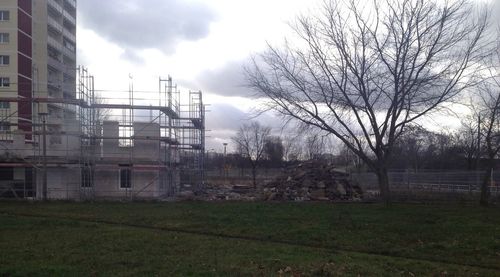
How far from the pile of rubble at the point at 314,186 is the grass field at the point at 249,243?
38.0 feet

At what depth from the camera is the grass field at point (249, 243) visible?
31.0 feet

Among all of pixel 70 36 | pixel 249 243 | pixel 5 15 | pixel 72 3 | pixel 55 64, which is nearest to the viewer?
pixel 249 243

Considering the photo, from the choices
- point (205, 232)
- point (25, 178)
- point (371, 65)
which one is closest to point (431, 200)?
point (371, 65)

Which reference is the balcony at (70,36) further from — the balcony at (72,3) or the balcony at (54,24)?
the balcony at (72,3)

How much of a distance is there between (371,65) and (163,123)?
50.2ft

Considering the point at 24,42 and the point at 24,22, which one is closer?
the point at 24,42

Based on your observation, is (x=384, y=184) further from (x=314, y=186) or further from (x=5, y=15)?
(x=5, y=15)

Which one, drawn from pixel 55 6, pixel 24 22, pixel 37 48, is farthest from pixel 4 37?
pixel 55 6

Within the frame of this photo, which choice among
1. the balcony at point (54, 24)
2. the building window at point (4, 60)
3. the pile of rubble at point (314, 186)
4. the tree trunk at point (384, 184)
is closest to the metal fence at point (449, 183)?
the pile of rubble at point (314, 186)

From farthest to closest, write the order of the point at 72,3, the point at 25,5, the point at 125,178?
the point at 72,3, the point at 25,5, the point at 125,178

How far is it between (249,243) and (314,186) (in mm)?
21182

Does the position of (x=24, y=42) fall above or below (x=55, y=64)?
above

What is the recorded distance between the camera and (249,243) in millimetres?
12805

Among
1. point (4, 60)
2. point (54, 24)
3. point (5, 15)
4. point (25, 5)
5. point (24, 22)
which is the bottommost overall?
point (4, 60)
